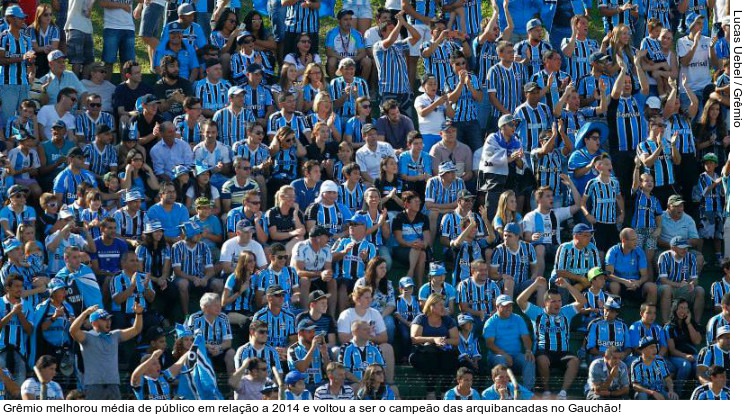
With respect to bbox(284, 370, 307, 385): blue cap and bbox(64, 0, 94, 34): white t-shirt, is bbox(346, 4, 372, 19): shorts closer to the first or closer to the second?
bbox(64, 0, 94, 34): white t-shirt

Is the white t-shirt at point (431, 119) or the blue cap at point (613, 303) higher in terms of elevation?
the white t-shirt at point (431, 119)

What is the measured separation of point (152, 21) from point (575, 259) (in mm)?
6482

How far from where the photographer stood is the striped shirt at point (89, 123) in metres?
21.3

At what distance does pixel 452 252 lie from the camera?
19.8 meters

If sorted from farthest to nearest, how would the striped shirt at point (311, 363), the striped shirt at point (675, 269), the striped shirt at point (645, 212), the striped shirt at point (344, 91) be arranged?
the striped shirt at point (344, 91), the striped shirt at point (645, 212), the striped shirt at point (675, 269), the striped shirt at point (311, 363)

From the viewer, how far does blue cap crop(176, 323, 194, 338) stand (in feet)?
59.2

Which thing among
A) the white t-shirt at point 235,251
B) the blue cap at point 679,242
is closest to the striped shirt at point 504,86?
the blue cap at point 679,242

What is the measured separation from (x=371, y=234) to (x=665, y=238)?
3282 millimetres

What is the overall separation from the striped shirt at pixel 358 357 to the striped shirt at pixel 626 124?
497 centimetres

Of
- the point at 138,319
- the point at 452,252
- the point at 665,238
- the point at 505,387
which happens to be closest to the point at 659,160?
the point at 665,238

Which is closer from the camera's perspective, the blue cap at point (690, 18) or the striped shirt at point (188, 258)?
the striped shirt at point (188, 258)

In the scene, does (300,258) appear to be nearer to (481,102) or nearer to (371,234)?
(371,234)

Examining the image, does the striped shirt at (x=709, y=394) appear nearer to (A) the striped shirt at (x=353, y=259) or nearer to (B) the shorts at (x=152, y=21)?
(A) the striped shirt at (x=353, y=259)

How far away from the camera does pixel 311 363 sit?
58.9 ft
